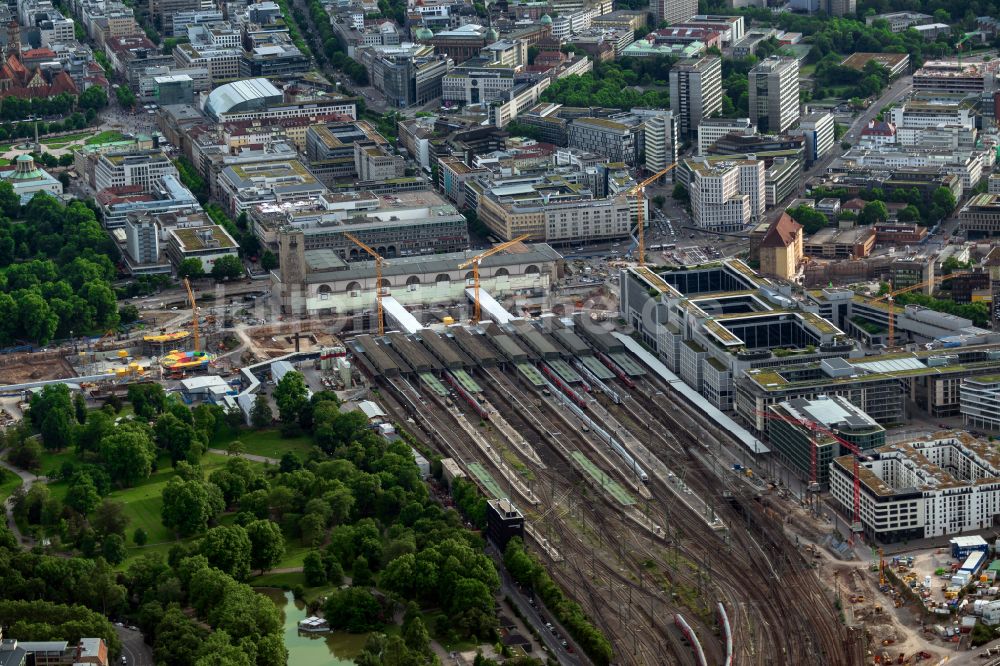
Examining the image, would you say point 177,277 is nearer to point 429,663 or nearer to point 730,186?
point 730,186

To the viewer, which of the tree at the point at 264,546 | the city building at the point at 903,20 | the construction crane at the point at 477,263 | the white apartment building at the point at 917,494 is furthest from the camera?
the city building at the point at 903,20

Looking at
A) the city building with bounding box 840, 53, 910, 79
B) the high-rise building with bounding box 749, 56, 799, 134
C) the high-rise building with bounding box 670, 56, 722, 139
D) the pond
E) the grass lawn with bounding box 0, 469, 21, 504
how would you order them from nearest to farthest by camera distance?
the pond → the grass lawn with bounding box 0, 469, 21, 504 → the high-rise building with bounding box 749, 56, 799, 134 → the high-rise building with bounding box 670, 56, 722, 139 → the city building with bounding box 840, 53, 910, 79

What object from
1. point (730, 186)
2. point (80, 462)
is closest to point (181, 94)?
point (730, 186)

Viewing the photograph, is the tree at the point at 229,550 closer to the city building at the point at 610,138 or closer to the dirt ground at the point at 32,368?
the dirt ground at the point at 32,368

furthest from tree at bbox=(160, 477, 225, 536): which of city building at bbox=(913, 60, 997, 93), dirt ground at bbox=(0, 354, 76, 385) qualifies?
city building at bbox=(913, 60, 997, 93)

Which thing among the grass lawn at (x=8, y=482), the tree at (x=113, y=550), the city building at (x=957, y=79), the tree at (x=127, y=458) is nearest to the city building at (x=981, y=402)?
the tree at (x=127, y=458)

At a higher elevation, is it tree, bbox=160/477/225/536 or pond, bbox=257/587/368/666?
tree, bbox=160/477/225/536

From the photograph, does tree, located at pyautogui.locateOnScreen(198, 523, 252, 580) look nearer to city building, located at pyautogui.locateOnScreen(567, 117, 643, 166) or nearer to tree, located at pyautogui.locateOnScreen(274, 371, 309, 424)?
tree, located at pyautogui.locateOnScreen(274, 371, 309, 424)
